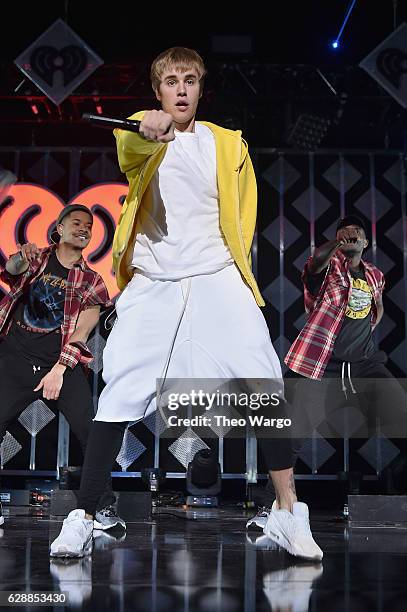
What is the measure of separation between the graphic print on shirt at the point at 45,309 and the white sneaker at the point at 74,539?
2.11 m

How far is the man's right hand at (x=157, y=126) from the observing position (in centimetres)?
248

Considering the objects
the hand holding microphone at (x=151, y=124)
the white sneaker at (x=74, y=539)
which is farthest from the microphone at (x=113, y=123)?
the white sneaker at (x=74, y=539)

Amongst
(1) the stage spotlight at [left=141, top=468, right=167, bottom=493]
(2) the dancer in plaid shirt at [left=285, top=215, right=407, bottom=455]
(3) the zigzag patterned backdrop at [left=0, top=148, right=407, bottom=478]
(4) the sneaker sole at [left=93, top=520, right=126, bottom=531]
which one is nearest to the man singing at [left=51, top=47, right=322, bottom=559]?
(4) the sneaker sole at [left=93, top=520, right=126, bottom=531]

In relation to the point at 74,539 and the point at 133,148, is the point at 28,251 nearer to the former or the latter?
the point at 133,148

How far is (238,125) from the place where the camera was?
7.41 m

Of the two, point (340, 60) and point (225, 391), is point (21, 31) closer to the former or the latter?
point (340, 60)

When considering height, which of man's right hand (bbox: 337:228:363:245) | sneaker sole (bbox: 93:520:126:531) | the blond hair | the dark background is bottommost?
sneaker sole (bbox: 93:520:126:531)

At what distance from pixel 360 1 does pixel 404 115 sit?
1.21 meters

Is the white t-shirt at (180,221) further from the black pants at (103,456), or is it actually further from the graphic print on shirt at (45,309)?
the graphic print on shirt at (45,309)

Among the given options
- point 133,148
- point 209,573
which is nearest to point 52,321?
point 133,148

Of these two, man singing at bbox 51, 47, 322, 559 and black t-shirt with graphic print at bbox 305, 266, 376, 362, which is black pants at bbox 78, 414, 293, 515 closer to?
man singing at bbox 51, 47, 322, 559

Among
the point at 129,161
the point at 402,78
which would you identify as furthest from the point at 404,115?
the point at 129,161

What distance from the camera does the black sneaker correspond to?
3.80 meters

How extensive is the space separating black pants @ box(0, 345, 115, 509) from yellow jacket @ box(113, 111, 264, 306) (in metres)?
1.70
